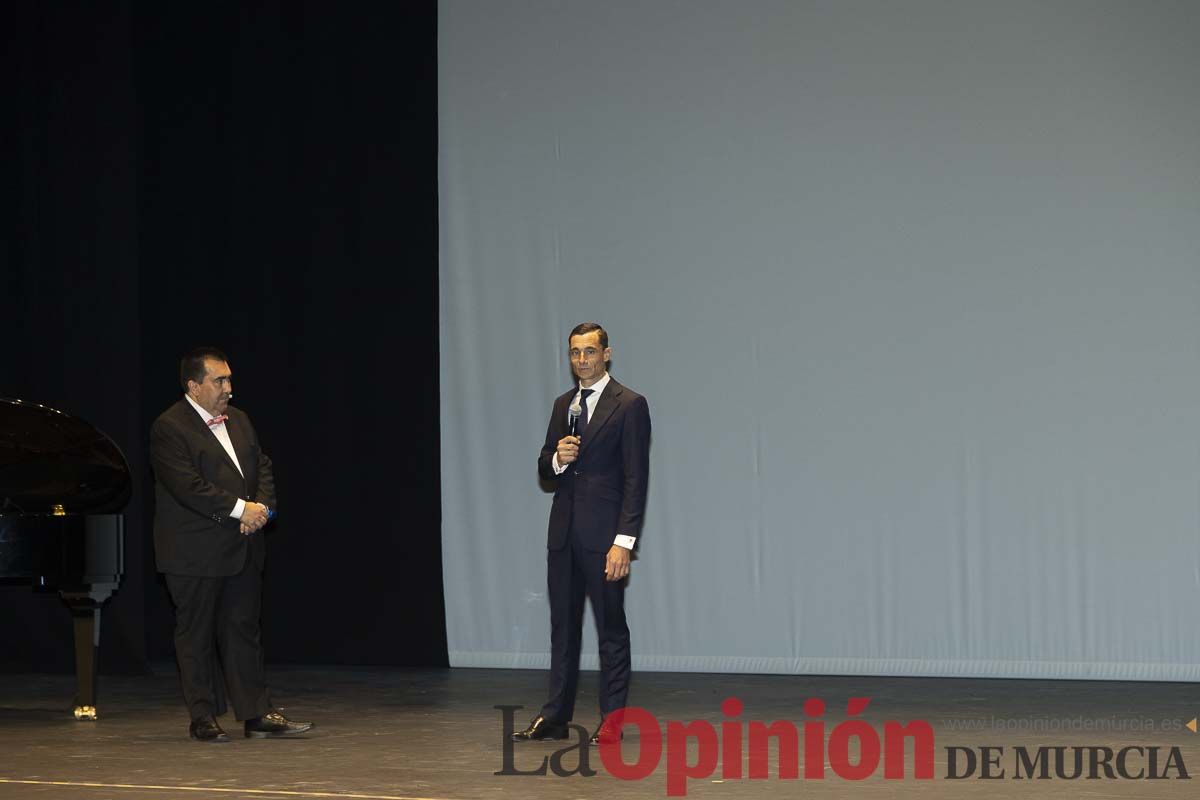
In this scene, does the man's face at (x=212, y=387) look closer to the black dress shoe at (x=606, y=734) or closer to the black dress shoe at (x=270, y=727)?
the black dress shoe at (x=270, y=727)

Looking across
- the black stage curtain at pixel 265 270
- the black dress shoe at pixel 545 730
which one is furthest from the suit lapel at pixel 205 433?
the black stage curtain at pixel 265 270

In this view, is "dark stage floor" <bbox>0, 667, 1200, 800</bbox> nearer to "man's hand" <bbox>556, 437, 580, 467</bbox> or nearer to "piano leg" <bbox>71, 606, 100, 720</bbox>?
"piano leg" <bbox>71, 606, 100, 720</bbox>

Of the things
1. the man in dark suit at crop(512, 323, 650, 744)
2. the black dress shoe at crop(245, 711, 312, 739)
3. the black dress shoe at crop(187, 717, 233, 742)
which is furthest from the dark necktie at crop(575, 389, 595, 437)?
the black dress shoe at crop(187, 717, 233, 742)

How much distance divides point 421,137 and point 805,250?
6.32 feet

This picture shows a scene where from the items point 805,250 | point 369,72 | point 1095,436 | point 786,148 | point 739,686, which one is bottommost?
point 739,686

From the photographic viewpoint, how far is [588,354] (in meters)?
5.10

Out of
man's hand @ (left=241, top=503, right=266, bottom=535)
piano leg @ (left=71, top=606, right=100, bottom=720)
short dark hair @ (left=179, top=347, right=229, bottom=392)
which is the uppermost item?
short dark hair @ (left=179, top=347, right=229, bottom=392)

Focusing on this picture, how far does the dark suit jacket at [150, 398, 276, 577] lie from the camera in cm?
530

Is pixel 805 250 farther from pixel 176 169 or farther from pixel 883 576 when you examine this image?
pixel 176 169

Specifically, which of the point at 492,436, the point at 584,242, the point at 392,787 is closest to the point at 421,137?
the point at 584,242

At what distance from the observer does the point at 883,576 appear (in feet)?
23.2

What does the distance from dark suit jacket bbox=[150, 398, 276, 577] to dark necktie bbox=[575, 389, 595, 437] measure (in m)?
1.17

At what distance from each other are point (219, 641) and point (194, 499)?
20.6 inches

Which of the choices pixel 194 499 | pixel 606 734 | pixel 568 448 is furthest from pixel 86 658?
pixel 568 448
